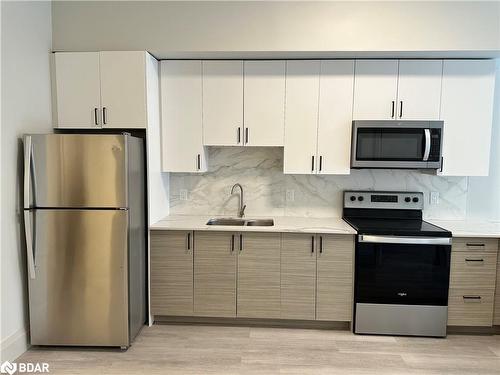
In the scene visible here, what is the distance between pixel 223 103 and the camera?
3.09 metres

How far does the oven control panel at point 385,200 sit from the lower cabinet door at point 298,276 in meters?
0.71

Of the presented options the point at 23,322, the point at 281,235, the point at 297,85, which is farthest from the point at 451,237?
the point at 23,322

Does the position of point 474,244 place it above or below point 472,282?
above

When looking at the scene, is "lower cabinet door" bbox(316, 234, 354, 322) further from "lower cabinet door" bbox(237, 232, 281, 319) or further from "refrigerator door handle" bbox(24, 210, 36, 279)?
"refrigerator door handle" bbox(24, 210, 36, 279)

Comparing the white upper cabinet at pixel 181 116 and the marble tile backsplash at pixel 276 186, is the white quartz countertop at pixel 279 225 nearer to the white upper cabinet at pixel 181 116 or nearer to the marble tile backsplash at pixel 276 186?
the marble tile backsplash at pixel 276 186

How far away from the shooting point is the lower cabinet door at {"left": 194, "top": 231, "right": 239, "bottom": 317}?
294 cm

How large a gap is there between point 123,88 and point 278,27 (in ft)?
4.39

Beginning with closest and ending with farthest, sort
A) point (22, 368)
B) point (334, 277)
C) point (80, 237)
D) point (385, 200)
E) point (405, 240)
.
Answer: point (22, 368), point (80, 237), point (405, 240), point (334, 277), point (385, 200)

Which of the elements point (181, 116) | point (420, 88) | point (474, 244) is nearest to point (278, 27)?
point (181, 116)

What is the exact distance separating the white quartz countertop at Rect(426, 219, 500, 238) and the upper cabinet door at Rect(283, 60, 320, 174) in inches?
48.8

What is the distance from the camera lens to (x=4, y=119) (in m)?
2.38

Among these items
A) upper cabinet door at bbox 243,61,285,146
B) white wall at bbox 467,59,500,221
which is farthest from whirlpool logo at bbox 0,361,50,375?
white wall at bbox 467,59,500,221

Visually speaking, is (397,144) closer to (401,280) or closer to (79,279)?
(401,280)

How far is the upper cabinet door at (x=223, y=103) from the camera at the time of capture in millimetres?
3061
